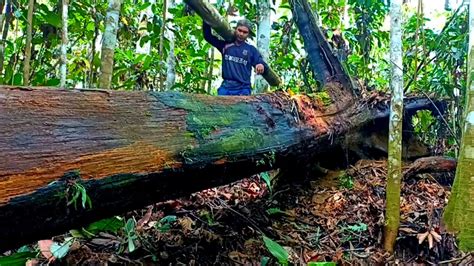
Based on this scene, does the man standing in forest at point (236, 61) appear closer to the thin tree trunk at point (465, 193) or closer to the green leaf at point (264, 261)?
the thin tree trunk at point (465, 193)

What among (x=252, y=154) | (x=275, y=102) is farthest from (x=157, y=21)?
(x=252, y=154)

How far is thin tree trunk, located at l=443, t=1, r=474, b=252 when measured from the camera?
3082 mm

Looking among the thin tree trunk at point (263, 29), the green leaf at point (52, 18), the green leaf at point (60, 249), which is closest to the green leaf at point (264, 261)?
the green leaf at point (60, 249)

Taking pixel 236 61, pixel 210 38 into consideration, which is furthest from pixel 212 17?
pixel 236 61

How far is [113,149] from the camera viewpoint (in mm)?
2236

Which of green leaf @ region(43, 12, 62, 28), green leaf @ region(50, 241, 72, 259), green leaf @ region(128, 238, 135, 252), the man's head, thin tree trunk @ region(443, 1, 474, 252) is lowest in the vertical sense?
green leaf @ region(50, 241, 72, 259)

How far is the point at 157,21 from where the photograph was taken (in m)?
5.74

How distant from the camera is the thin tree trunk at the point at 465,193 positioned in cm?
308

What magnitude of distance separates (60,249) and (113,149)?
86 cm

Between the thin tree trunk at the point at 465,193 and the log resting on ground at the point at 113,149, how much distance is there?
1272 mm

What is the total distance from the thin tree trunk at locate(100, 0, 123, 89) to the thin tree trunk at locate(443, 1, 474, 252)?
9.41 feet

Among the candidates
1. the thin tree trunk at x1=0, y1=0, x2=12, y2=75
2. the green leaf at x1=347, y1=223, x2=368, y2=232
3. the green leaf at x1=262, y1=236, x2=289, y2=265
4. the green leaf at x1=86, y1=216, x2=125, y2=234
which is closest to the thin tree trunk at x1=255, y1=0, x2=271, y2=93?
the green leaf at x1=347, y1=223, x2=368, y2=232

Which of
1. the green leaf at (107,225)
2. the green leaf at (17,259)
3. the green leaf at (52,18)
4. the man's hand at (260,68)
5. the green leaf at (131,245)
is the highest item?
the green leaf at (52,18)

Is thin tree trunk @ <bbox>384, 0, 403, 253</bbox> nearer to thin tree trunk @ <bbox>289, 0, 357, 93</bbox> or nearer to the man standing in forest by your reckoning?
thin tree trunk @ <bbox>289, 0, 357, 93</bbox>
